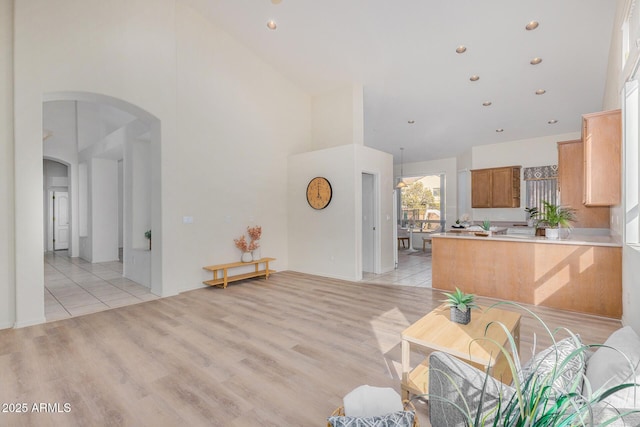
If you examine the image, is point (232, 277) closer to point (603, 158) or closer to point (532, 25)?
point (603, 158)

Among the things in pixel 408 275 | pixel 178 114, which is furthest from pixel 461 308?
pixel 178 114

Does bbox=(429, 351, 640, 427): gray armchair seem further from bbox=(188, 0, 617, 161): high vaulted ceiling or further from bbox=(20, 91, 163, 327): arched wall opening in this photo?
bbox=(188, 0, 617, 161): high vaulted ceiling

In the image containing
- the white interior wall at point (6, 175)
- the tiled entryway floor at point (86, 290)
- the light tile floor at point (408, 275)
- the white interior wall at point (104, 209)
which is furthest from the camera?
the white interior wall at point (104, 209)

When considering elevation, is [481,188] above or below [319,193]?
above

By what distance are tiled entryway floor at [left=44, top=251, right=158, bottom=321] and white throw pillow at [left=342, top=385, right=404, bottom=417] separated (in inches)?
168

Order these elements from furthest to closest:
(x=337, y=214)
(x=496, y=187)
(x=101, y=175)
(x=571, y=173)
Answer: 1. (x=496, y=187)
2. (x=101, y=175)
3. (x=337, y=214)
4. (x=571, y=173)

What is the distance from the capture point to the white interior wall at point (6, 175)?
3541 millimetres

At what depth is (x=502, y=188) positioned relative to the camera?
8117mm

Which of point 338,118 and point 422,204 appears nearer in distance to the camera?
point 338,118

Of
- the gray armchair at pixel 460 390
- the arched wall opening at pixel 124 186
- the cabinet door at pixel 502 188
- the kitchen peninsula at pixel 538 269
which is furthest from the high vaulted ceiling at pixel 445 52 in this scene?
the gray armchair at pixel 460 390

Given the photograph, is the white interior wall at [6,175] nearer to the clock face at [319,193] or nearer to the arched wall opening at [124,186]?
the arched wall opening at [124,186]

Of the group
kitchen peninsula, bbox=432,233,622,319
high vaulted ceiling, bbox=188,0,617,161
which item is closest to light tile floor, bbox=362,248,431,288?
kitchen peninsula, bbox=432,233,622,319

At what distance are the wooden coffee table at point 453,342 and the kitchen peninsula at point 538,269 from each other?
218 cm

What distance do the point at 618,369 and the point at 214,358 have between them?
2744mm
